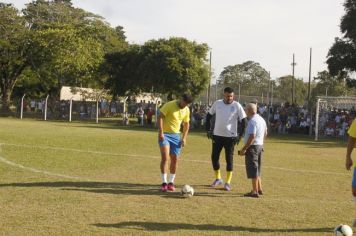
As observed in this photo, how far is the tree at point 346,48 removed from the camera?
125 ft

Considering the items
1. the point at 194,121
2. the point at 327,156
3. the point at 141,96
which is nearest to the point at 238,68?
the point at 141,96

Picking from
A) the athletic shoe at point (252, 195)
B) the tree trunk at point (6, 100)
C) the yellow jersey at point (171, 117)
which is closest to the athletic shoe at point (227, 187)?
the athletic shoe at point (252, 195)

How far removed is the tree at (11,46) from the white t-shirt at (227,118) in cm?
3586

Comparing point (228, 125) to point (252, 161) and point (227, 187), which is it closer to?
point (252, 161)

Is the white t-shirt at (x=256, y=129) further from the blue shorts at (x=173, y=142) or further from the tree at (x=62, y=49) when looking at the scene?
the tree at (x=62, y=49)

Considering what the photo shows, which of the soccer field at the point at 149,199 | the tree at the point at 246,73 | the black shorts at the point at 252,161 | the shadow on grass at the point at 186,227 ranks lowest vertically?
the shadow on grass at the point at 186,227

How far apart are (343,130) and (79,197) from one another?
2380 cm

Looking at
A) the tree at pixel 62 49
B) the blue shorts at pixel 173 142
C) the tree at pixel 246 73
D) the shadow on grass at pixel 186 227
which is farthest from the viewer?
the tree at pixel 246 73

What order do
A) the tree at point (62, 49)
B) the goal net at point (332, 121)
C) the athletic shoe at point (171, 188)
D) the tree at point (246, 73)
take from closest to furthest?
1. the athletic shoe at point (171, 188)
2. the goal net at point (332, 121)
3. the tree at point (62, 49)
4. the tree at point (246, 73)

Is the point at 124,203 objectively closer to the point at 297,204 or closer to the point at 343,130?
the point at 297,204

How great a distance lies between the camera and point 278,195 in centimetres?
929

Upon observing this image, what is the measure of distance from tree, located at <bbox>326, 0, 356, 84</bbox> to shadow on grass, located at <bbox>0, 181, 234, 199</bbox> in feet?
104

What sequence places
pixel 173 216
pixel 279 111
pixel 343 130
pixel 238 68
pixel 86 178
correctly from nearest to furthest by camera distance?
pixel 173 216 → pixel 86 178 → pixel 343 130 → pixel 279 111 → pixel 238 68

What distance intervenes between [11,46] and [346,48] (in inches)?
1095
